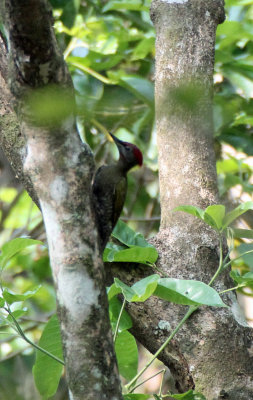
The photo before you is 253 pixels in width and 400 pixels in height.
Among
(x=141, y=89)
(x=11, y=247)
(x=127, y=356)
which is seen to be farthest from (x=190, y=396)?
(x=141, y=89)

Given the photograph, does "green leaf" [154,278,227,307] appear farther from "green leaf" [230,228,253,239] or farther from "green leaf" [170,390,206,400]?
"green leaf" [230,228,253,239]

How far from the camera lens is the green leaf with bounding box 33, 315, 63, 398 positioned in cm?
192

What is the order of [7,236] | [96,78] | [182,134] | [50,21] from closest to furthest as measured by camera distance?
[50,21] → [182,134] → [96,78] → [7,236]

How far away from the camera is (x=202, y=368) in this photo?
1840 millimetres

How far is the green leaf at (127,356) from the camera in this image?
1967mm

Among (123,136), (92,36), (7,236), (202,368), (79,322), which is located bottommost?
(7,236)

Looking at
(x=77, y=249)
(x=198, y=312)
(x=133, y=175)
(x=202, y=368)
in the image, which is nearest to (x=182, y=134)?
(x=198, y=312)

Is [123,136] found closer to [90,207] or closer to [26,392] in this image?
[26,392]

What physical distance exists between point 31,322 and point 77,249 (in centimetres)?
251

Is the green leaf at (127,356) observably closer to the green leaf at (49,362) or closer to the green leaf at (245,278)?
the green leaf at (49,362)

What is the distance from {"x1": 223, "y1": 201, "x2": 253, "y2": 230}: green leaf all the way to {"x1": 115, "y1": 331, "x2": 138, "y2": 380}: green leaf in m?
0.50

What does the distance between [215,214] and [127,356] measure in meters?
0.58

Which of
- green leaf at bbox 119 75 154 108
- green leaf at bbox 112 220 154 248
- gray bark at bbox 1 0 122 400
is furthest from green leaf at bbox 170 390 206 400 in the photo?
green leaf at bbox 119 75 154 108

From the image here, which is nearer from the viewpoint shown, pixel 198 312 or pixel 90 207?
pixel 90 207
